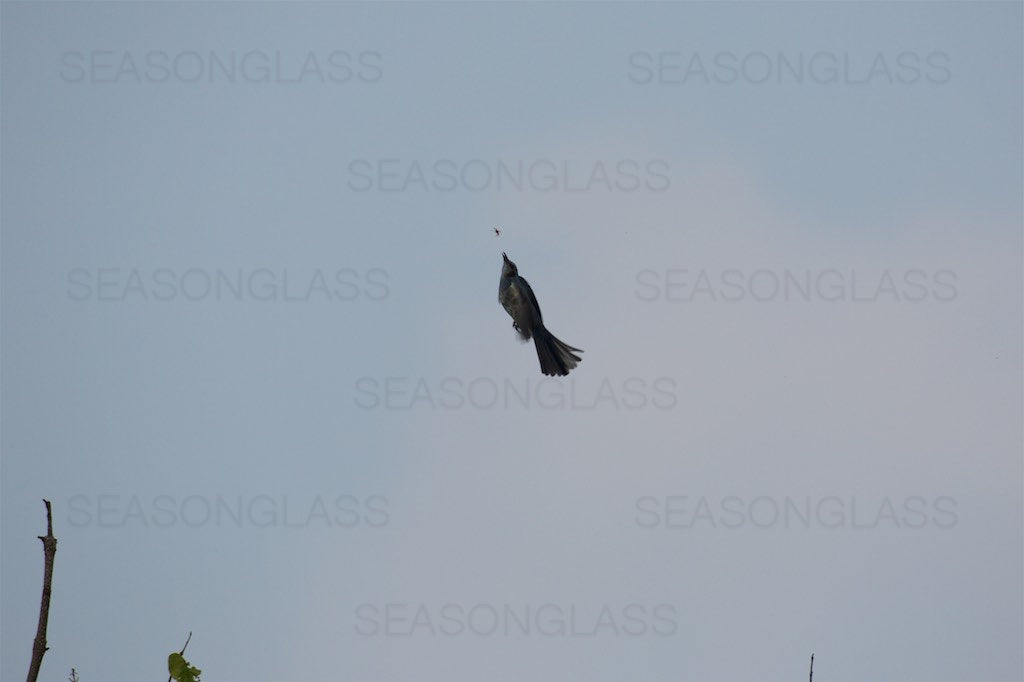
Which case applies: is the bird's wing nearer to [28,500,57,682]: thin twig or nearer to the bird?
the bird

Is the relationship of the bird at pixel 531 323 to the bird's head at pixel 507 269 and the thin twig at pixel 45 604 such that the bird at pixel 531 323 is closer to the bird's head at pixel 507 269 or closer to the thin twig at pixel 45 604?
the bird's head at pixel 507 269

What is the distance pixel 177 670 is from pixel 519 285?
33.2ft

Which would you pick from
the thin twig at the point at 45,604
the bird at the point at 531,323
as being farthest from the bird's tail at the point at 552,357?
the thin twig at the point at 45,604

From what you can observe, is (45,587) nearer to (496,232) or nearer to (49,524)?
(49,524)

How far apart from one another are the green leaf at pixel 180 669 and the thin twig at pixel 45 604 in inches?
46.3

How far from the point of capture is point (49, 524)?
4.71m

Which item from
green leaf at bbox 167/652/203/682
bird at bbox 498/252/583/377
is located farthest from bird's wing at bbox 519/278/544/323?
green leaf at bbox 167/652/203/682

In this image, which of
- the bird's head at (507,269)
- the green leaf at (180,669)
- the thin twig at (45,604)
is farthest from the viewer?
the bird's head at (507,269)

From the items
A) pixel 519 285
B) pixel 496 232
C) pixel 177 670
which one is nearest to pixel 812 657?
pixel 177 670

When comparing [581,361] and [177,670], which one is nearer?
[177,670]

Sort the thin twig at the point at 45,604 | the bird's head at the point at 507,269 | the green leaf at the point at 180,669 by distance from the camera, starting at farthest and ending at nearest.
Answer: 1. the bird's head at the point at 507,269
2. the green leaf at the point at 180,669
3. the thin twig at the point at 45,604

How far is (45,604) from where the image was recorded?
468cm

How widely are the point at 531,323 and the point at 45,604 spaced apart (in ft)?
38.0

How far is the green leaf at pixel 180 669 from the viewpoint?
5.79m
